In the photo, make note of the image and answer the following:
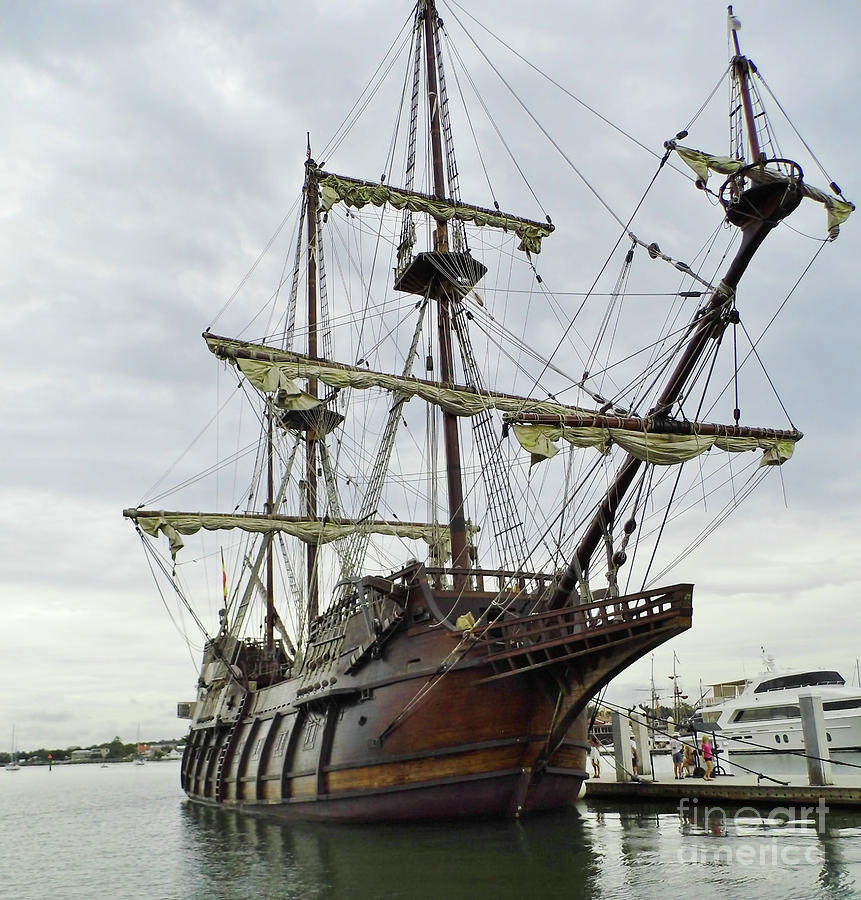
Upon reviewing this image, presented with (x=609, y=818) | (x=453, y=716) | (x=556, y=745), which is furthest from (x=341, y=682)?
(x=609, y=818)

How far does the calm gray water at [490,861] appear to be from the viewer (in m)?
11.6

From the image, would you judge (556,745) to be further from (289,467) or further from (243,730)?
(289,467)

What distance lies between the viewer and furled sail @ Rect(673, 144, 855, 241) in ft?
48.0

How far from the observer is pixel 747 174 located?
14.3m

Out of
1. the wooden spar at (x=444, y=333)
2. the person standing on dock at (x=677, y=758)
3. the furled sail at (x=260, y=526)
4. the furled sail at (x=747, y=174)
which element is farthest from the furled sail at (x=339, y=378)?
the person standing on dock at (x=677, y=758)

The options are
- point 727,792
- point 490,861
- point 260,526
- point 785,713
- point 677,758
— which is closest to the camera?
point 490,861

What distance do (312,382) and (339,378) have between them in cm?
974

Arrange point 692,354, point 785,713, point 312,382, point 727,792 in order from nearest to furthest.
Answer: point 692,354 → point 727,792 → point 785,713 → point 312,382

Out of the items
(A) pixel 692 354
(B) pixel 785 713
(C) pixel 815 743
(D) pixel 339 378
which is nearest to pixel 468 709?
(C) pixel 815 743

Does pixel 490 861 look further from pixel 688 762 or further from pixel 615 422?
pixel 688 762

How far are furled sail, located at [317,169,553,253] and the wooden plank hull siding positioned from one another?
13.6 metres

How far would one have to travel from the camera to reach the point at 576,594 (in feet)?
62.5

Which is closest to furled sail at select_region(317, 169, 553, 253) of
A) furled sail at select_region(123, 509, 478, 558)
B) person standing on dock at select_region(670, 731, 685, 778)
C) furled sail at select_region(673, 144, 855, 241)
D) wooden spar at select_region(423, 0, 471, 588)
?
wooden spar at select_region(423, 0, 471, 588)

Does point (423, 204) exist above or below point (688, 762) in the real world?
above
